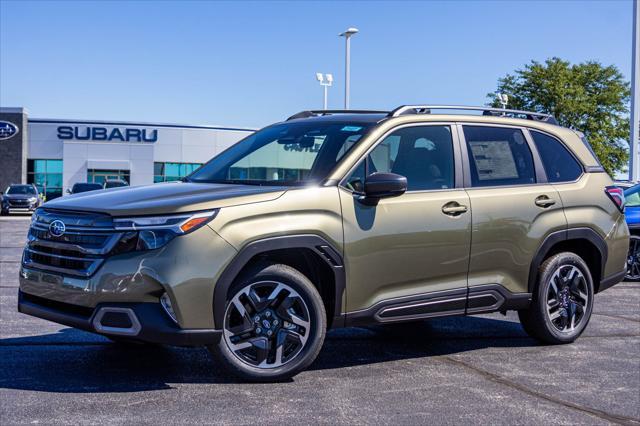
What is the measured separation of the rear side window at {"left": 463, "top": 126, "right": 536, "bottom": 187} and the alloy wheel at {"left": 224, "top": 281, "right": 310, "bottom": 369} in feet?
6.13

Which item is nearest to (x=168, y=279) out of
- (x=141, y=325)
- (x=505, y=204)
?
(x=141, y=325)

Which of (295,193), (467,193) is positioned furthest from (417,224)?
(295,193)

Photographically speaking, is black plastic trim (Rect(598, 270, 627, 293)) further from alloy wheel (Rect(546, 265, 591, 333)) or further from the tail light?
the tail light

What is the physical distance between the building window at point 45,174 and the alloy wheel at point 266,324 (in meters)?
54.1

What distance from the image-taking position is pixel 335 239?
5215mm

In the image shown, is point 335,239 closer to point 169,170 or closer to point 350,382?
point 350,382

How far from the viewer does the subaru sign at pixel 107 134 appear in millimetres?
56094

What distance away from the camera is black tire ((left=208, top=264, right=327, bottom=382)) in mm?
4926

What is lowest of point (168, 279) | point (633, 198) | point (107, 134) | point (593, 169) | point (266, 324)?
point (266, 324)

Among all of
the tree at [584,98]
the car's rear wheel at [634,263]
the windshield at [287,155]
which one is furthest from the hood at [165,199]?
the tree at [584,98]

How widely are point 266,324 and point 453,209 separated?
5.53 feet

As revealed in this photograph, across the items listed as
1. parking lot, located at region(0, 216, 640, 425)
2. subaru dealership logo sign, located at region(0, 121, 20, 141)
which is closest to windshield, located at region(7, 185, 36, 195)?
subaru dealership logo sign, located at region(0, 121, 20, 141)

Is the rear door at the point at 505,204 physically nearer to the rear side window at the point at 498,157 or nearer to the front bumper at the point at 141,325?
the rear side window at the point at 498,157

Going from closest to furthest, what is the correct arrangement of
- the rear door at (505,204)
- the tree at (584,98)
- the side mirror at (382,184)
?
the side mirror at (382,184), the rear door at (505,204), the tree at (584,98)
